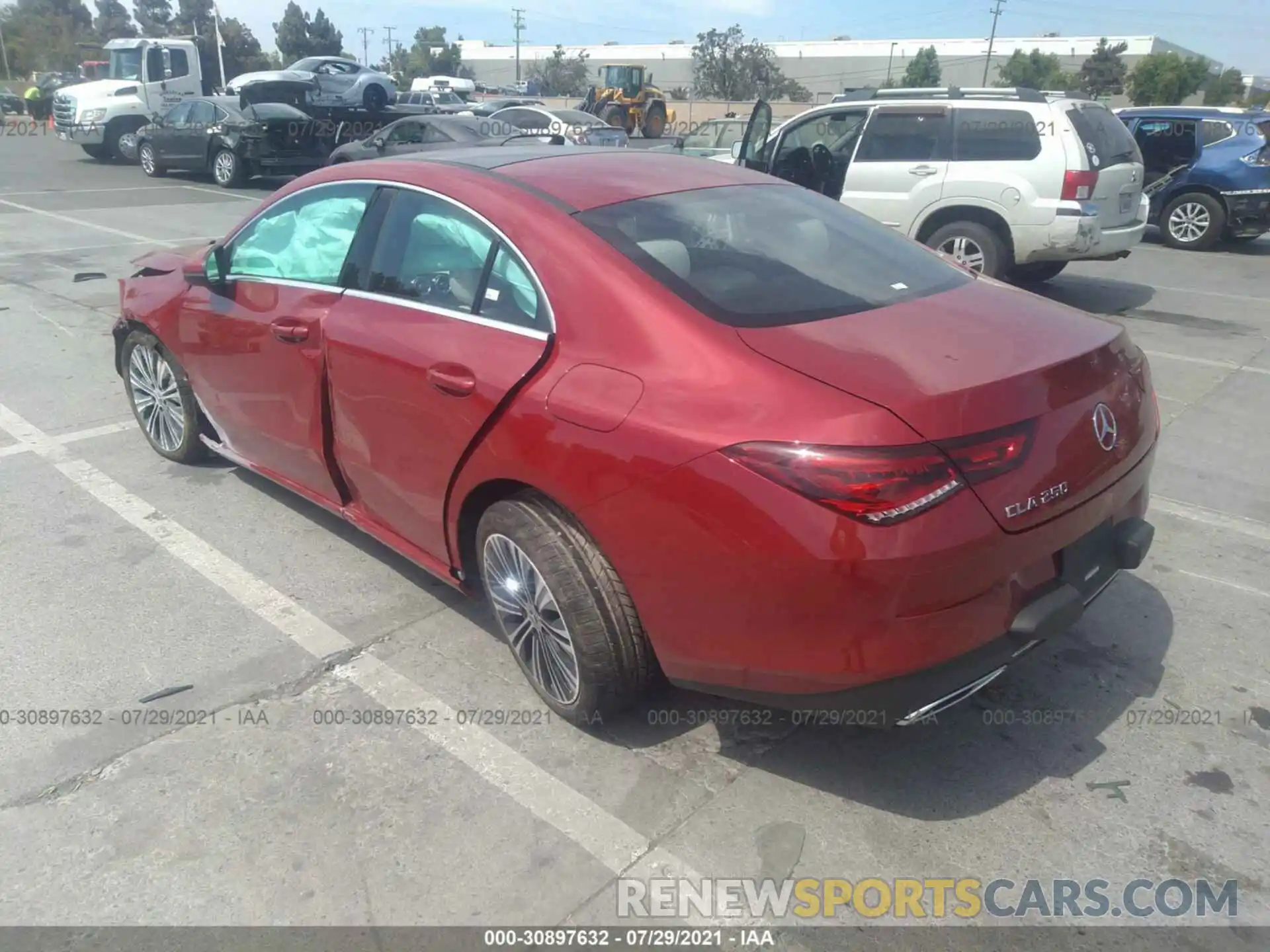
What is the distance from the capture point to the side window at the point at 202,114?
18906 mm

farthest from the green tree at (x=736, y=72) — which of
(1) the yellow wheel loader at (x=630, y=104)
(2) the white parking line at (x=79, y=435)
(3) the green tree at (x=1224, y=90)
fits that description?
(2) the white parking line at (x=79, y=435)

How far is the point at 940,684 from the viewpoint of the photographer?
2.40 metres

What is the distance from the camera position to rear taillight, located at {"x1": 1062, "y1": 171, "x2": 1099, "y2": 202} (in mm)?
8242

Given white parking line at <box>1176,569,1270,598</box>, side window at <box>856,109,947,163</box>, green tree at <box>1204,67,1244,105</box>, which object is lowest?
white parking line at <box>1176,569,1270,598</box>

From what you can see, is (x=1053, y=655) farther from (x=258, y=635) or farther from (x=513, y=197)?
(x=258, y=635)

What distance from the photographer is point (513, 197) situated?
10.3ft

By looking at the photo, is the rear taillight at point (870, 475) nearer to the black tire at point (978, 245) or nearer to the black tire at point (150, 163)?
the black tire at point (978, 245)

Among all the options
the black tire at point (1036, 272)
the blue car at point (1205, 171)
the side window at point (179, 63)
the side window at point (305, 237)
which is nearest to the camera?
the side window at point (305, 237)

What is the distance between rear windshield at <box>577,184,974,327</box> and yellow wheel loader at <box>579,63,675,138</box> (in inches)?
1339

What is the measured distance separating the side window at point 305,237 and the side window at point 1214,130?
483 inches

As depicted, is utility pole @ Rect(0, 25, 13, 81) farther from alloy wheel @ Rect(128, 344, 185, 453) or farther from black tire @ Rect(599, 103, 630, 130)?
alloy wheel @ Rect(128, 344, 185, 453)

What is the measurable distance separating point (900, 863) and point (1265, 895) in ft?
2.89

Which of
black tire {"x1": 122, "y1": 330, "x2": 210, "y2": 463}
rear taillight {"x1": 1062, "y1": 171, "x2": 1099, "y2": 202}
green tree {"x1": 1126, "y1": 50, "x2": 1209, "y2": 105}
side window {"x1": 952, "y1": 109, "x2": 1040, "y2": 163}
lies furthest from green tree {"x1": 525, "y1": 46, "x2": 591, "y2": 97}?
black tire {"x1": 122, "y1": 330, "x2": 210, "y2": 463}

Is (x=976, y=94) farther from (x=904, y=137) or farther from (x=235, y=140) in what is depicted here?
(x=235, y=140)
